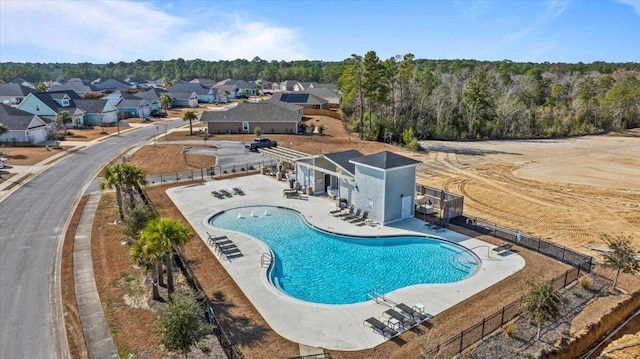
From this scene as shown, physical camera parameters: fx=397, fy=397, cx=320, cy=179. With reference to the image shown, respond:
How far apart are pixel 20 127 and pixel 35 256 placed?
149 feet

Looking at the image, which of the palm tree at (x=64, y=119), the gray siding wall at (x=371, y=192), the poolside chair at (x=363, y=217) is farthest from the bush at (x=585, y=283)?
the palm tree at (x=64, y=119)

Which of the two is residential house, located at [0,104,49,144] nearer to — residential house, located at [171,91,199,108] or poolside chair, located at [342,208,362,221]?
residential house, located at [171,91,199,108]

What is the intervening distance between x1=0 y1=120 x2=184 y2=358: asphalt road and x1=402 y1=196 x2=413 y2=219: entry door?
22291 mm

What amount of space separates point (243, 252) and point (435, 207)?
1675 cm

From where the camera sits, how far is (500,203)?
3584 centimetres

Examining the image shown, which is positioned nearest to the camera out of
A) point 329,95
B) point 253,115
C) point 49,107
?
point 253,115

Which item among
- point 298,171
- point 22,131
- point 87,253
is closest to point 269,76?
point 22,131

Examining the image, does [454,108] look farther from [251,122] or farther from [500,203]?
[500,203]

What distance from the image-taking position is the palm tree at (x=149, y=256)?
17797 millimetres

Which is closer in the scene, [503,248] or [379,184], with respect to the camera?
[503,248]

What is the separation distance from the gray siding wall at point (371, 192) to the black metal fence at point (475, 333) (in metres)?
12.2

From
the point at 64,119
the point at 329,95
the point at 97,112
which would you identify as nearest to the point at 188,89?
the point at 97,112

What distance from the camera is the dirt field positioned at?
16.8 meters

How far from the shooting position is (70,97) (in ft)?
277
